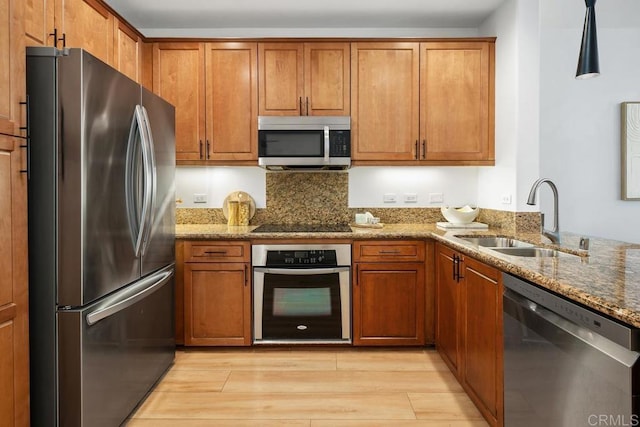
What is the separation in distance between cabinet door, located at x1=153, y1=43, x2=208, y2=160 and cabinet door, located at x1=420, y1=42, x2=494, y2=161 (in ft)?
5.76

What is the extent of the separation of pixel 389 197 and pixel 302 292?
4.03ft

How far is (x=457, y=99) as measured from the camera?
135 inches

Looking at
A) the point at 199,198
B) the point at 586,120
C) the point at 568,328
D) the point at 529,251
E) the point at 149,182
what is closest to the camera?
the point at 568,328

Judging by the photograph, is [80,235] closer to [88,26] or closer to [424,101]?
[88,26]

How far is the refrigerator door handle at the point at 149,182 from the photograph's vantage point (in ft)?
7.55

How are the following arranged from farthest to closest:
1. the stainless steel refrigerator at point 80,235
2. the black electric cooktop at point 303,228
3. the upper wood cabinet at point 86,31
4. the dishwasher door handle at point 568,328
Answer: the black electric cooktop at point 303,228 → the upper wood cabinet at point 86,31 → the stainless steel refrigerator at point 80,235 → the dishwasher door handle at point 568,328

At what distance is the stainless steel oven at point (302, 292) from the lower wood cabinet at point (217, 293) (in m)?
0.08

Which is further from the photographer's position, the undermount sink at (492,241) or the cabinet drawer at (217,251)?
the cabinet drawer at (217,251)

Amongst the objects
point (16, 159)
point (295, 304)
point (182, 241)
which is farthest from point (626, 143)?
point (16, 159)

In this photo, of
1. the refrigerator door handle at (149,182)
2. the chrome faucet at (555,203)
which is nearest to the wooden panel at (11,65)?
the refrigerator door handle at (149,182)

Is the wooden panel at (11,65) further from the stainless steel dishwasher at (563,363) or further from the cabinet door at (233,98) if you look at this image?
the stainless steel dishwasher at (563,363)

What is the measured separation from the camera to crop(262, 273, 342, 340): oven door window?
3164 millimetres

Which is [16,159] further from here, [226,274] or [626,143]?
[626,143]

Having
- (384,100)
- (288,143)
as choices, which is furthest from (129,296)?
(384,100)
